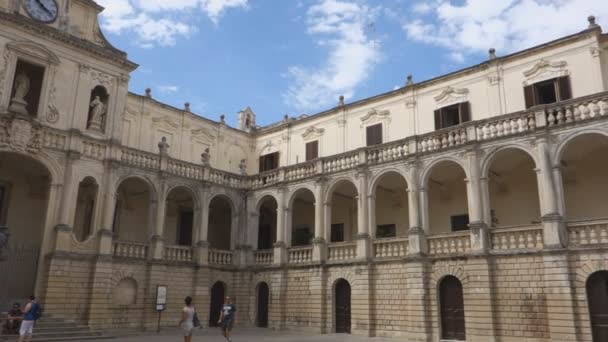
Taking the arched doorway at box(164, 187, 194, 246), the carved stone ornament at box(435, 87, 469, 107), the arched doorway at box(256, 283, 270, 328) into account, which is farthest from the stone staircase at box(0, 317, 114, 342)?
the carved stone ornament at box(435, 87, 469, 107)

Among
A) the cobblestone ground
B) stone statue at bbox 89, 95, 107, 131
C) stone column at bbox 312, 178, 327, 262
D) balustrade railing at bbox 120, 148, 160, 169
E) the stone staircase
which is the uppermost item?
stone statue at bbox 89, 95, 107, 131

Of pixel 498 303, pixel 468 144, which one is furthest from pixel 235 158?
pixel 498 303

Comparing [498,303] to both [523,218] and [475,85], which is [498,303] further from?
[475,85]

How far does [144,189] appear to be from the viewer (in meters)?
25.9

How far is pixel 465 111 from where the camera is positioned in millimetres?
22953

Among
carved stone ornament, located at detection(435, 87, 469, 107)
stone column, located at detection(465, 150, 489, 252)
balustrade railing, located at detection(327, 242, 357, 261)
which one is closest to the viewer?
stone column, located at detection(465, 150, 489, 252)

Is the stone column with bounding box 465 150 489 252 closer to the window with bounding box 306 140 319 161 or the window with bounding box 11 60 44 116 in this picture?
the window with bounding box 306 140 319 161

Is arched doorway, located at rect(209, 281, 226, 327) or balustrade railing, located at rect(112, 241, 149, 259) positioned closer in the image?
balustrade railing, located at rect(112, 241, 149, 259)

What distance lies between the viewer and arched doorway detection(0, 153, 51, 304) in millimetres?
20641

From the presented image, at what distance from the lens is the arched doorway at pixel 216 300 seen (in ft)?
83.8

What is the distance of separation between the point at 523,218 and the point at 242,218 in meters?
14.4

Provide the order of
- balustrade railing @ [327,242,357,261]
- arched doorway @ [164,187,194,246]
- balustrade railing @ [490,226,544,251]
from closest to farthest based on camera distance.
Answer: balustrade railing @ [490,226,544,251] → balustrade railing @ [327,242,357,261] → arched doorway @ [164,187,194,246]

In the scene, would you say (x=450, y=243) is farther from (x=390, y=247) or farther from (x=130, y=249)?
Answer: (x=130, y=249)

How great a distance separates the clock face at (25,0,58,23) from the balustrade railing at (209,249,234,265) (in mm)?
13259
